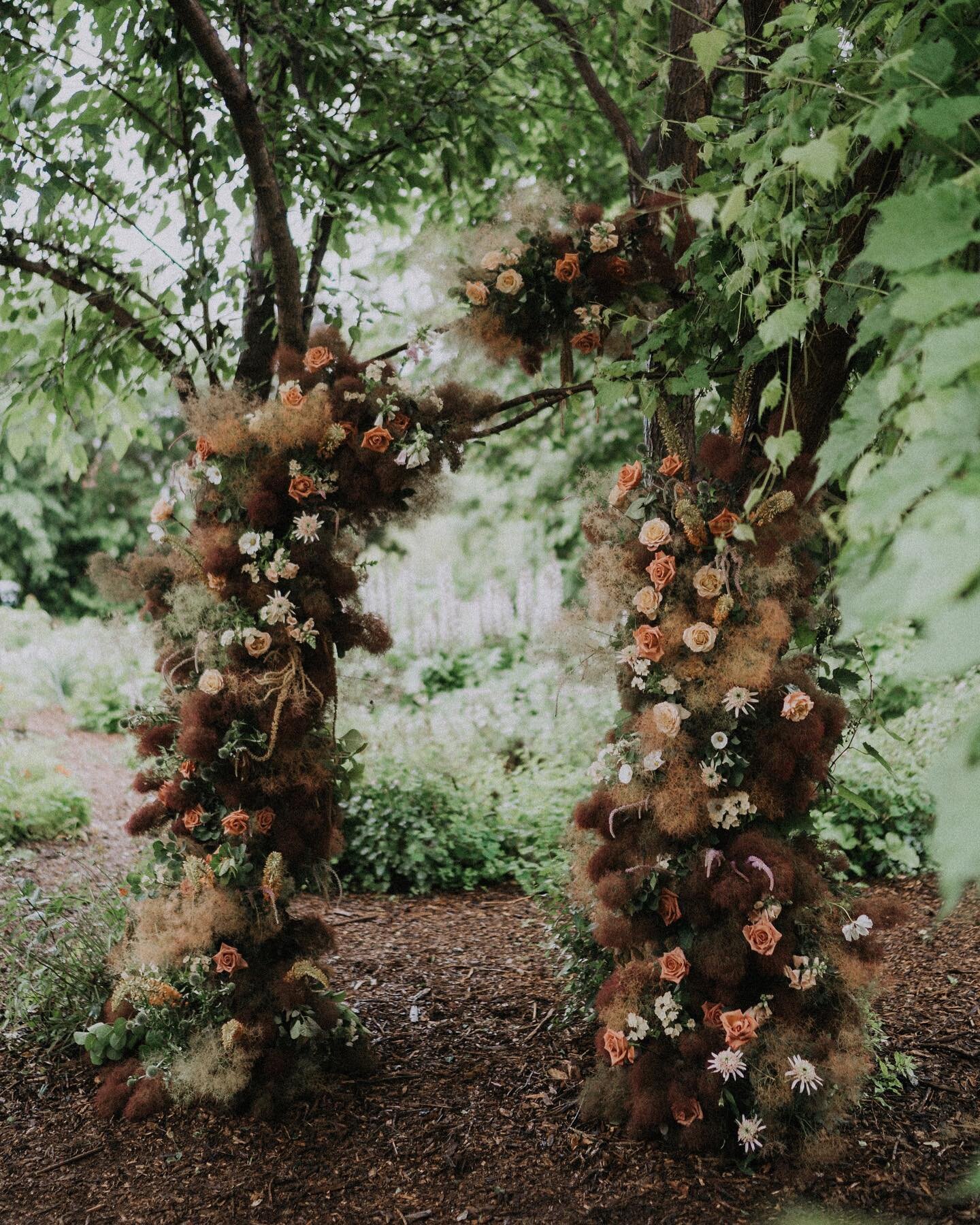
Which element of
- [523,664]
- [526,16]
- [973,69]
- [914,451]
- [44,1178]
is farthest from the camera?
[523,664]

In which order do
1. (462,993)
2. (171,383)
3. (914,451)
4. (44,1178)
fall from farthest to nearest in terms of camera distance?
(462,993), (171,383), (44,1178), (914,451)

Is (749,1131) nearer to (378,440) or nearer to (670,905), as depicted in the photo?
(670,905)

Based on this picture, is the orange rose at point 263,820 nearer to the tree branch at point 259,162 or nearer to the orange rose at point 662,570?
the orange rose at point 662,570

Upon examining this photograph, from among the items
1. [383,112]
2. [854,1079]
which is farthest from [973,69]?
[383,112]

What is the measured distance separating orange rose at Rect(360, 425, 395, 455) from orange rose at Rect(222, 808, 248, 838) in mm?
1036

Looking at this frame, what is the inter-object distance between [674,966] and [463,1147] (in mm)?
727

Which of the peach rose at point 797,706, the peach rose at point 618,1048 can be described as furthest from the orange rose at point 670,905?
the peach rose at point 797,706

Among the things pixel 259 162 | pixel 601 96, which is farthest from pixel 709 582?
pixel 601 96

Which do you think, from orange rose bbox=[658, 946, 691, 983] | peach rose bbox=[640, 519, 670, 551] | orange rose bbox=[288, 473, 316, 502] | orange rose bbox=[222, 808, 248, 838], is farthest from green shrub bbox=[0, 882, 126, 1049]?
peach rose bbox=[640, 519, 670, 551]

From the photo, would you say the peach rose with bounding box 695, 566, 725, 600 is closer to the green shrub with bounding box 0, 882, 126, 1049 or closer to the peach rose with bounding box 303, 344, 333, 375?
the peach rose with bounding box 303, 344, 333, 375

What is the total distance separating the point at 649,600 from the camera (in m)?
2.36

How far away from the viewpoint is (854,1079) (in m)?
2.27

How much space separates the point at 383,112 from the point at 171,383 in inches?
45.7

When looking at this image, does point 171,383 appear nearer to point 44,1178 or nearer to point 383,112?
point 383,112
